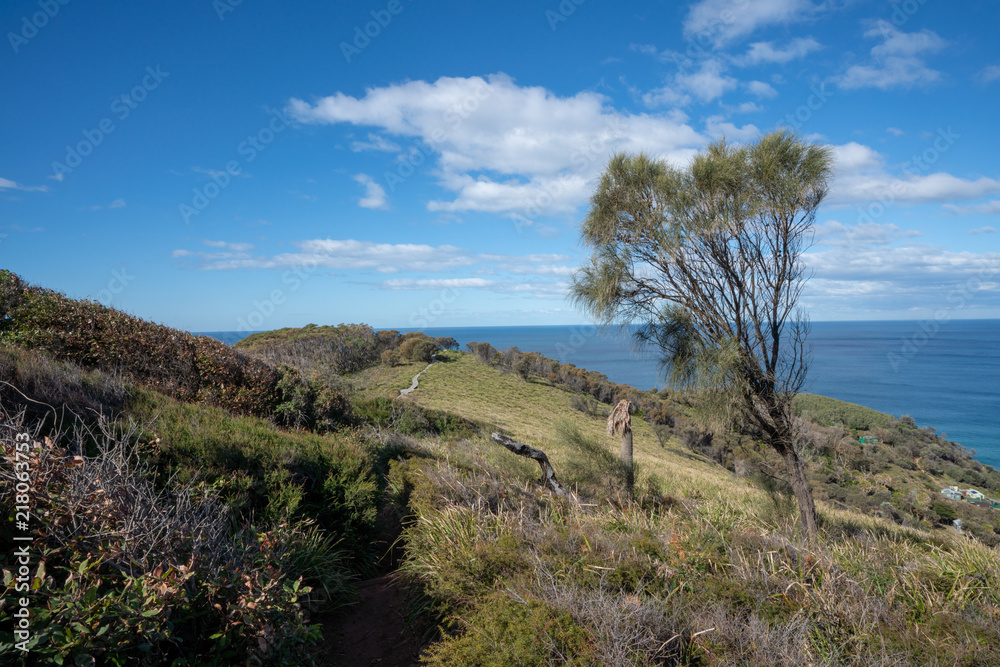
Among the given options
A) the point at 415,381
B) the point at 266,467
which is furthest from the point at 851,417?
the point at 266,467

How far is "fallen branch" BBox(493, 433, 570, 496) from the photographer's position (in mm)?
7004

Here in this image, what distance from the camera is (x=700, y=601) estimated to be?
3691mm

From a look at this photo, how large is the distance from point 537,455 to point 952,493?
22652 mm

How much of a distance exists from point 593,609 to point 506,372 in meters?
29.2

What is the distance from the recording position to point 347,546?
5371 millimetres

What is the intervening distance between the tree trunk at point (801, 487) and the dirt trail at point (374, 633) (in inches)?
234

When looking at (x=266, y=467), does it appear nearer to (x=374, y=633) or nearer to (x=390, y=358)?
(x=374, y=633)

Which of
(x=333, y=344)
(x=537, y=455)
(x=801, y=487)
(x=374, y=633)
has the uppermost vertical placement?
(x=333, y=344)

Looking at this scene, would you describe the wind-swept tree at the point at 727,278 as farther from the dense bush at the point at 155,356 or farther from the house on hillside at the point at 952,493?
the house on hillside at the point at 952,493

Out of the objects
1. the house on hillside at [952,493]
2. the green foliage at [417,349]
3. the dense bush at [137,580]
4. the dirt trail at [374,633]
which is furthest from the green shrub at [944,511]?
the green foliage at [417,349]

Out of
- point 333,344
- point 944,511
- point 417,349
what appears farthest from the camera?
point 417,349

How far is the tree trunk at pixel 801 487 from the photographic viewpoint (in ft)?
22.4

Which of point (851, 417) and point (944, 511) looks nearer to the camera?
point (944, 511)

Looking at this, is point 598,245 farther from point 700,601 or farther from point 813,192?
point 700,601
